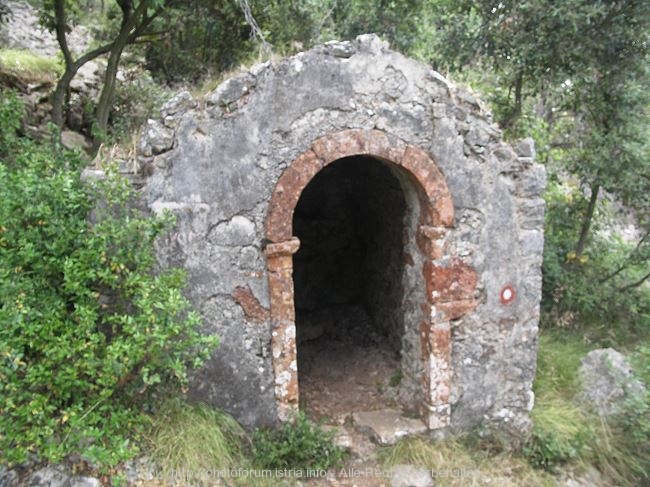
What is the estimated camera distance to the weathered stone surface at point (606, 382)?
493 cm

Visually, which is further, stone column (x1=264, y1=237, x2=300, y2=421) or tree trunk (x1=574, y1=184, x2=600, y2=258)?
tree trunk (x1=574, y1=184, x2=600, y2=258)

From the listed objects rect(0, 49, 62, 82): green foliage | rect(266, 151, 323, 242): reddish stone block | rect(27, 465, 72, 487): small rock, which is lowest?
rect(27, 465, 72, 487): small rock

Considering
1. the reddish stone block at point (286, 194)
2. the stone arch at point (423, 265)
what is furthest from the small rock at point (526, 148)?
the reddish stone block at point (286, 194)

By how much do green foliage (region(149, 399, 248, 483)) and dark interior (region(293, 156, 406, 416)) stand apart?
134 centimetres

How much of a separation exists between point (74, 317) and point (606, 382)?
4882mm

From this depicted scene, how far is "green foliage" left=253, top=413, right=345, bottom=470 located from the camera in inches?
159

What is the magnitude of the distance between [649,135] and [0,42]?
9557 millimetres

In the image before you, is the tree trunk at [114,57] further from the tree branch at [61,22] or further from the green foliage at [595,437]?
the green foliage at [595,437]

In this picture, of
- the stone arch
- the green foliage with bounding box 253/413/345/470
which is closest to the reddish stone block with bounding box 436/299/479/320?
the stone arch

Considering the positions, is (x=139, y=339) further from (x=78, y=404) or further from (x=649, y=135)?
(x=649, y=135)

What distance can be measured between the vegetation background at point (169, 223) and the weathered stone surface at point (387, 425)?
0.14 m

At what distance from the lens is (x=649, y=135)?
6059 millimetres

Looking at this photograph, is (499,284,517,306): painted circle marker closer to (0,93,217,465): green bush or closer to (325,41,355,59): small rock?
(325,41,355,59): small rock

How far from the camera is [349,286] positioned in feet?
24.6
